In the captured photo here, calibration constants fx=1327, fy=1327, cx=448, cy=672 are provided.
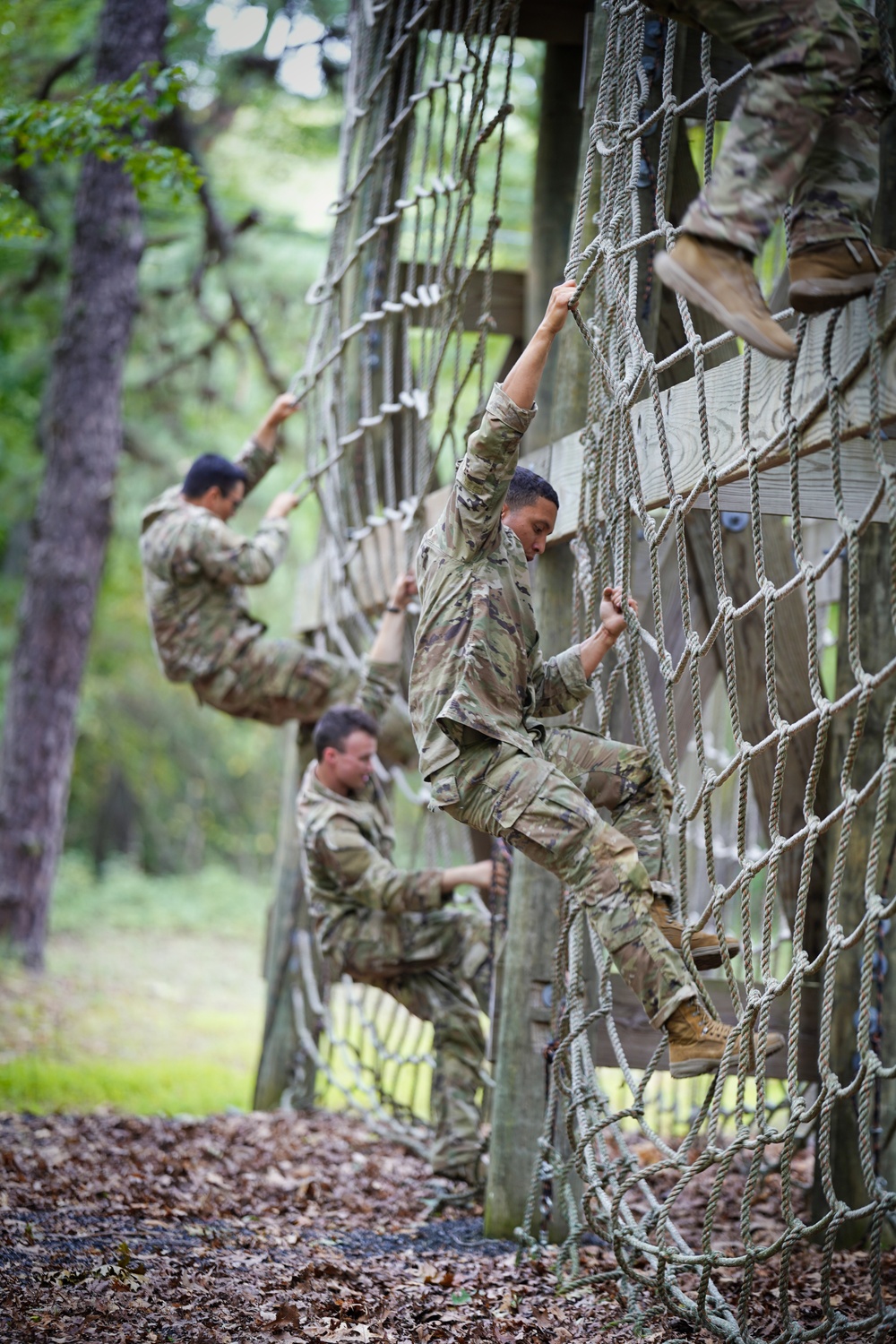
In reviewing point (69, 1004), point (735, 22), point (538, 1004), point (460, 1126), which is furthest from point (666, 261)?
point (69, 1004)

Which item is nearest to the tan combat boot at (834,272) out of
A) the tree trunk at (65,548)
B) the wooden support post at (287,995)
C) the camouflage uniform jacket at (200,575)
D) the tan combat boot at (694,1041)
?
the tan combat boot at (694,1041)

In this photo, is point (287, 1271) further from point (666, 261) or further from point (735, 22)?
point (735, 22)

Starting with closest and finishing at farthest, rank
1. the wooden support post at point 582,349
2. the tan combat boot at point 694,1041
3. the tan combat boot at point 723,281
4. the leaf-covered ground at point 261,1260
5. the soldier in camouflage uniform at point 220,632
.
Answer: the tan combat boot at point 723,281
the tan combat boot at point 694,1041
the leaf-covered ground at point 261,1260
the wooden support post at point 582,349
the soldier in camouflage uniform at point 220,632

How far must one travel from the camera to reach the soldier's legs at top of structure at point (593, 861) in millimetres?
2488

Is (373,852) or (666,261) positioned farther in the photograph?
(373,852)

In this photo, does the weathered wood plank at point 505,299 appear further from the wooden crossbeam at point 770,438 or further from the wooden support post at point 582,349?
the wooden crossbeam at point 770,438

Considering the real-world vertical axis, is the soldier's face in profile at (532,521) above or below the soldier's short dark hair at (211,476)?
below

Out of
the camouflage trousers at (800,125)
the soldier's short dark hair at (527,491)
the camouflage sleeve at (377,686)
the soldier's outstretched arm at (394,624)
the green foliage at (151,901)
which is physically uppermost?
the camouflage trousers at (800,125)

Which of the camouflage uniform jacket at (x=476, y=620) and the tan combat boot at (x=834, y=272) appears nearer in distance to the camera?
the tan combat boot at (x=834, y=272)

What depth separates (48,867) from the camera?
914 cm

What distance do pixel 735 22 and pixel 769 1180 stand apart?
387 centimetres

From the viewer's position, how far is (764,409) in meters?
2.47

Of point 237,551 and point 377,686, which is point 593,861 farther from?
point 237,551

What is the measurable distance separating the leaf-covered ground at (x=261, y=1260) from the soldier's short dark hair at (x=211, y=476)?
7.54ft
